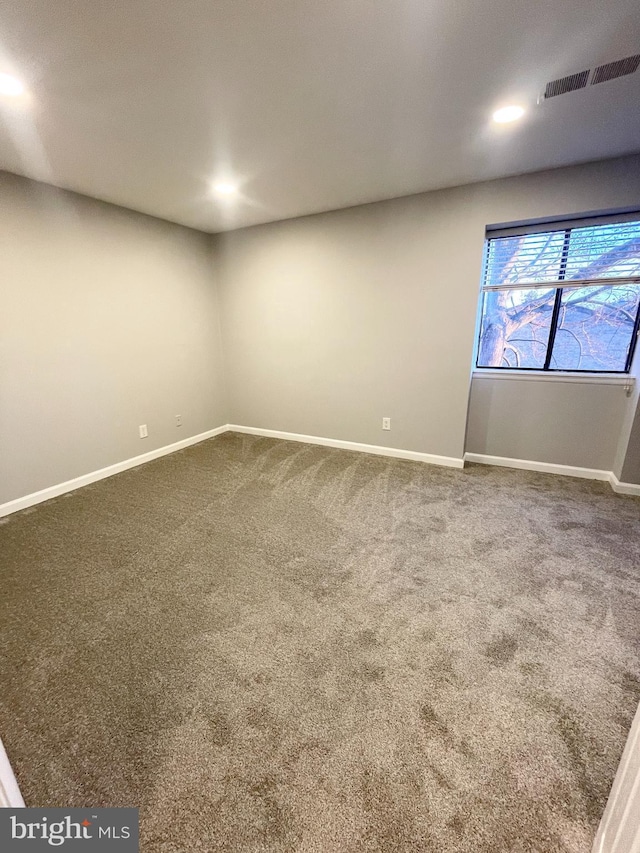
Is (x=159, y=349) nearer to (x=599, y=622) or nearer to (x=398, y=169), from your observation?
(x=398, y=169)

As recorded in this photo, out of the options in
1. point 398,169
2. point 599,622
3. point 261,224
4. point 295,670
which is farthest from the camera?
point 261,224

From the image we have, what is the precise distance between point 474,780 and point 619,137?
3.42 metres

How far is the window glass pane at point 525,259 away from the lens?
297cm

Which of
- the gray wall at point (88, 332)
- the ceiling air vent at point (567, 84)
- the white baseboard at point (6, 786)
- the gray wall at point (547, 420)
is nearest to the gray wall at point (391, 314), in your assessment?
the gray wall at point (547, 420)

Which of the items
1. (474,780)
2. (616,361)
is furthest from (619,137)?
(474,780)

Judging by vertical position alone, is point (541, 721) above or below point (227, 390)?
below

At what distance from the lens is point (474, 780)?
107cm

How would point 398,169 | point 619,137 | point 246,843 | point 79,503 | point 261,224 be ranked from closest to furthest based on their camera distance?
point 246,843
point 619,137
point 398,169
point 79,503
point 261,224

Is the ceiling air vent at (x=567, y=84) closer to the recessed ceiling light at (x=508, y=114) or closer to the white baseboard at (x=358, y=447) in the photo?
the recessed ceiling light at (x=508, y=114)

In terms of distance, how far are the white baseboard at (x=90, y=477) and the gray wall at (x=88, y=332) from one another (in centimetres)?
5

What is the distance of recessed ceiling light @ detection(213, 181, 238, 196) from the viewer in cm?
270

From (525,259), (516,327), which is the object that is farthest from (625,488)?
(525,259)

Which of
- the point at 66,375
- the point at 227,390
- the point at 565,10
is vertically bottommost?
the point at 227,390

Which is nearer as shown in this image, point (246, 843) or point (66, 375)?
point (246, 843)
